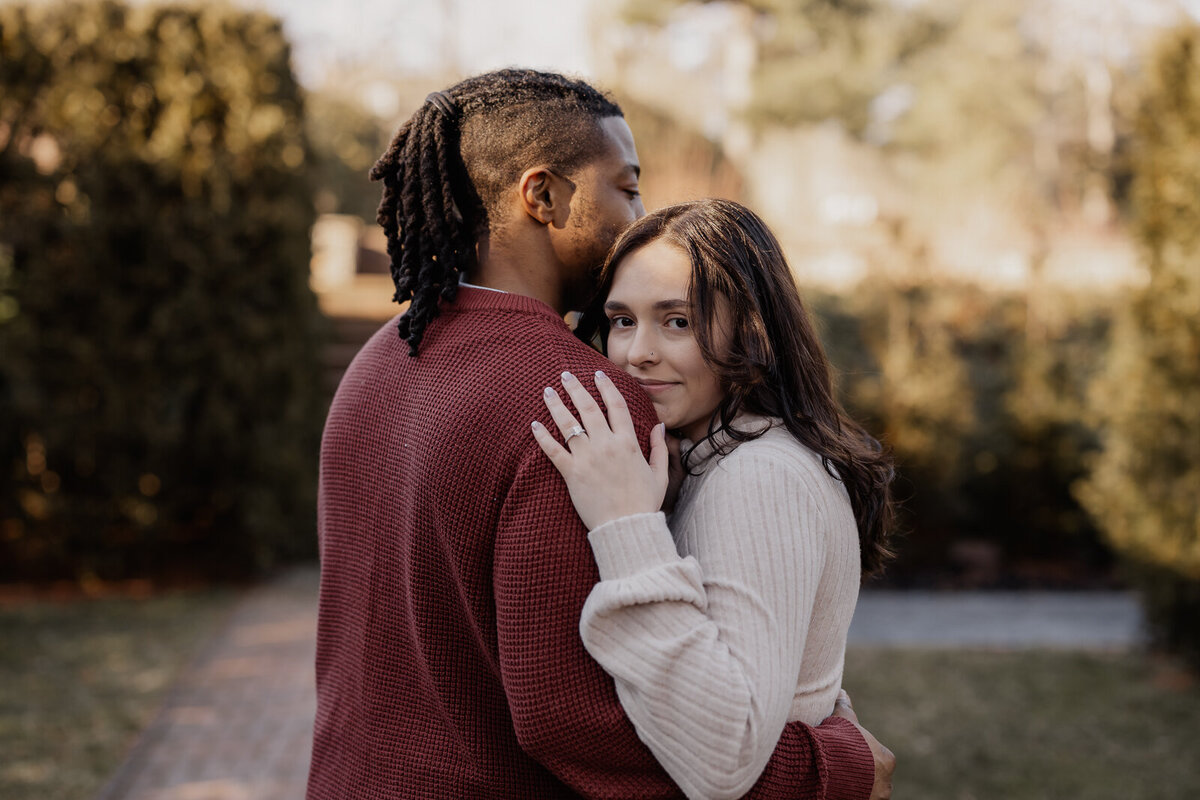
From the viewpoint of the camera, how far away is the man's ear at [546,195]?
1.54 metres

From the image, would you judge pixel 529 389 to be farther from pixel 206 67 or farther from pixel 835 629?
pixel 206 67

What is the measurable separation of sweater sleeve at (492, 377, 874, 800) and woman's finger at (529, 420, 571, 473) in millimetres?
14

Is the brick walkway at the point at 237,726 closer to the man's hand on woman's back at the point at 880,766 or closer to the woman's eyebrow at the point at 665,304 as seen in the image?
the man's hand on woman's back at the point at 880,766

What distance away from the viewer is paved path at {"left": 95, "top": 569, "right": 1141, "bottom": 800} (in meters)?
4.05

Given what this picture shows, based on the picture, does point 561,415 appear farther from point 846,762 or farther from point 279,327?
point 279,327

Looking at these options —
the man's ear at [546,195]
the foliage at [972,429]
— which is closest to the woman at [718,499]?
the man's ear at [546,195]

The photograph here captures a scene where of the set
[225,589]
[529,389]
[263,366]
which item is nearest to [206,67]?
[263,366]

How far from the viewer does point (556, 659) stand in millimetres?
1264

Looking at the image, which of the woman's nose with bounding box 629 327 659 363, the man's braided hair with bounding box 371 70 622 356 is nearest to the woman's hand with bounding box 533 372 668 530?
the woman's nose with bounding box 629 327 659 363

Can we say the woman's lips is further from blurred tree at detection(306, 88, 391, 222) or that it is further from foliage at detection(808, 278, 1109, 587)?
blurred tree at detection(306, 88, 391, 222)

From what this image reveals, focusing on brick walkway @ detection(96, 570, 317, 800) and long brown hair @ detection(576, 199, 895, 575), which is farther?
brick walkway @ detection(96, 570, 317, 800)

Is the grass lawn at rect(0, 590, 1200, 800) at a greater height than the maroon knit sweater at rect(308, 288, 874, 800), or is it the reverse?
the maroon knit sweater at rect(308, 288, 874, 800)

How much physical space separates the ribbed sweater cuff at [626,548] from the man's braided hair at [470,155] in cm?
44

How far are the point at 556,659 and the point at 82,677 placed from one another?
4903 mm
